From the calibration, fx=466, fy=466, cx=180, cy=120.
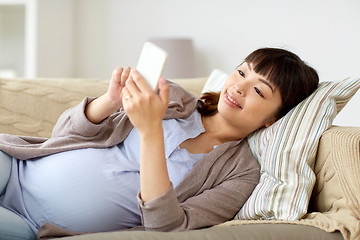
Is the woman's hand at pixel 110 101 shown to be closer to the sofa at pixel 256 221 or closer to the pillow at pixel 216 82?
the sofa at pixel 256 221

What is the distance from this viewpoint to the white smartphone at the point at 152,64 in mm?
895

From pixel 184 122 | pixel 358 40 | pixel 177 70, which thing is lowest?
pixel 177 70

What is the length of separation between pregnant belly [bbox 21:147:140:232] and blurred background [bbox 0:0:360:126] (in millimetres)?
1602

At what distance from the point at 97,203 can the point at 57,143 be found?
0.27 meters

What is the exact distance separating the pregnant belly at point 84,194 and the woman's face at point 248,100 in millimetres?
324

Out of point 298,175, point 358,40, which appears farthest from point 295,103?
point 358,40

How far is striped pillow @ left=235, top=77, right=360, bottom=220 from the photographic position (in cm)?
120

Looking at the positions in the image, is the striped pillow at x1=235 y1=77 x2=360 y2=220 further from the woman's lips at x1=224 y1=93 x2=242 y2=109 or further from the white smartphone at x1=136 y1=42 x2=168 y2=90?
the white smartphone at x1=136 y1=42 x2=168 y2=90

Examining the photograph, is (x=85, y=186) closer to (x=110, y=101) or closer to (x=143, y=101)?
(x=110, y=101)

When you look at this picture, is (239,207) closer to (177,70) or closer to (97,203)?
(97,203)

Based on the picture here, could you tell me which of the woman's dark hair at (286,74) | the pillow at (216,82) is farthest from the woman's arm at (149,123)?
the pillow at (216,82)

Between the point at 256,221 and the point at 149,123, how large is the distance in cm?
41

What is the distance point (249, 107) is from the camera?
1335 mm

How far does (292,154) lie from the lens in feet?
4.10
